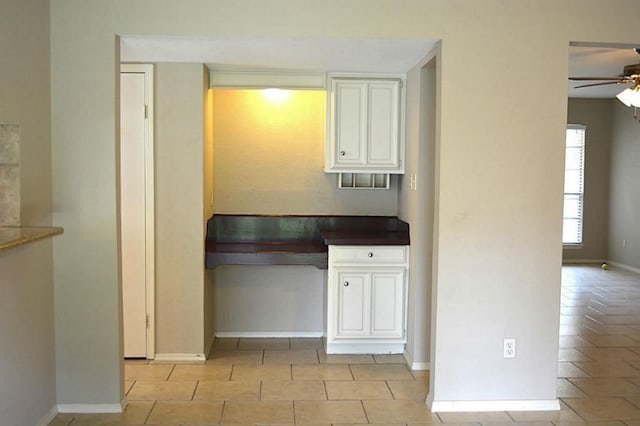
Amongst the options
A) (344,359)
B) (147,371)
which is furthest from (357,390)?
(147,371)

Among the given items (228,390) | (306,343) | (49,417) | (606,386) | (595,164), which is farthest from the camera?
(595,164)

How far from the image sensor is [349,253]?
4.30m

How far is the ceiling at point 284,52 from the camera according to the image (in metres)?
3.32

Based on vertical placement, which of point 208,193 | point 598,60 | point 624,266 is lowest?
point 624,266

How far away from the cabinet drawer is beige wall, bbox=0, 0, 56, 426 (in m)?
1.93

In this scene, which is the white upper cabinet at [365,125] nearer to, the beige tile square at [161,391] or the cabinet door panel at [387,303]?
the cabinet door panel at [387,303]

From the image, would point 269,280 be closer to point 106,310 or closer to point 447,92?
point 106,310

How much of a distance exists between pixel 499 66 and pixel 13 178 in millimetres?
2606

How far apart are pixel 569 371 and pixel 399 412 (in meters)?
1.53

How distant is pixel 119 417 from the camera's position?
3.27 m

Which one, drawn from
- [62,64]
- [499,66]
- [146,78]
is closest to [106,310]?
[62,64]

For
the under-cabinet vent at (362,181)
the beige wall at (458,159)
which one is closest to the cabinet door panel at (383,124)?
the under-cabinet vent at (362,181)

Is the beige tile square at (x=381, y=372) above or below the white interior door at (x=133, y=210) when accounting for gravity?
below

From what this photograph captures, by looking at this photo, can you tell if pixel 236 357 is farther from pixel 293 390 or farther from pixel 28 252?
pixel 28 252
